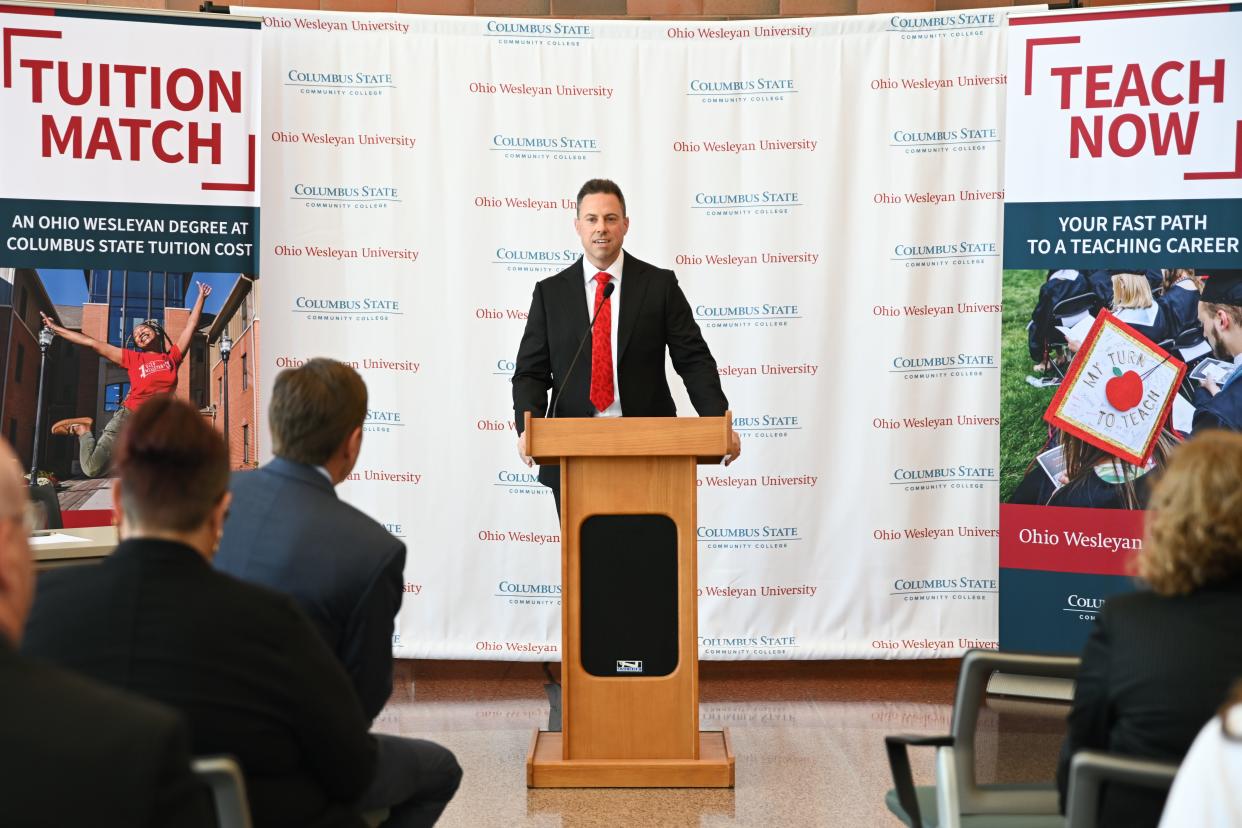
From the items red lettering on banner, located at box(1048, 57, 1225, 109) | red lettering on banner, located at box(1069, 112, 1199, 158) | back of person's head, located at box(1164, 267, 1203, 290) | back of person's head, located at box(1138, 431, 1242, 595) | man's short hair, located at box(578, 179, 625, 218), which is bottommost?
back of person's head, located at box(1138, 431, 1242, 595)

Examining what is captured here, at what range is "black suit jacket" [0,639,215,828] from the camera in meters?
1.20

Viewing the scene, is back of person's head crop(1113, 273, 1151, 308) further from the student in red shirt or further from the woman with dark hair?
the woman with dark hair

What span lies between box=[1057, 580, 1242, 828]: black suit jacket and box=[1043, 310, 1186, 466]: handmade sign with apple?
3590mm

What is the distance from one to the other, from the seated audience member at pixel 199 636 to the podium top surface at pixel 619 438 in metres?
2.02

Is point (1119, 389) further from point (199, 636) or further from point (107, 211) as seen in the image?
point (199, 636)

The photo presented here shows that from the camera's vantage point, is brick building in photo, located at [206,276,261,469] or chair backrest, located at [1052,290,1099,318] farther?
brick building in photo, located at [206,276,261,469]

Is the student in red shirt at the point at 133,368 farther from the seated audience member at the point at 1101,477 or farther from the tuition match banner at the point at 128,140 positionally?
the seated audience member at the point at 1101,477

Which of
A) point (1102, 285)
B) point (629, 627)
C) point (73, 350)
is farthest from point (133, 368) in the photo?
point (1102, 285)

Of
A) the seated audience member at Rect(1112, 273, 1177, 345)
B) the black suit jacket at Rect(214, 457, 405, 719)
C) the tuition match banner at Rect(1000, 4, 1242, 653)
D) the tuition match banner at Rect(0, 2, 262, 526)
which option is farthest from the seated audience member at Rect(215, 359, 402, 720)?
the seated audience member at Rect(1112, 273, 1177, 345)

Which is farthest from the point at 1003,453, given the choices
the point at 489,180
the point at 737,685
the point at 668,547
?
the point at 489,180

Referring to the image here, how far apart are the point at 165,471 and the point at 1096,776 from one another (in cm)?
142

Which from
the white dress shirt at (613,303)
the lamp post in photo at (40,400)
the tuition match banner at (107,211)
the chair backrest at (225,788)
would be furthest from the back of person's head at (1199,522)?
the lamp post in photo at (40,400)

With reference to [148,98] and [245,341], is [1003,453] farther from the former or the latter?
[148,98]

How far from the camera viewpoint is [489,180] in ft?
19.1
